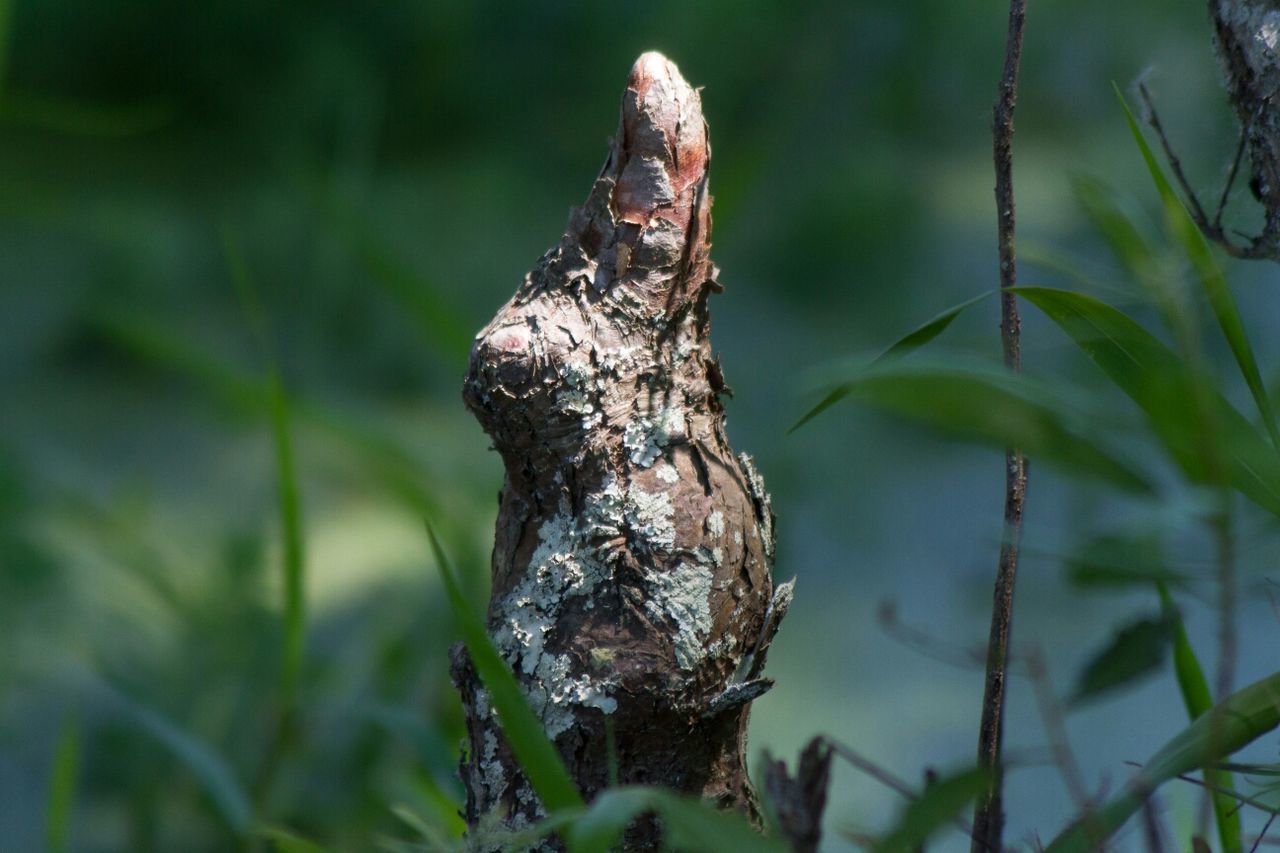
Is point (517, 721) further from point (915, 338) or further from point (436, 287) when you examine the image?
point (436, 287)

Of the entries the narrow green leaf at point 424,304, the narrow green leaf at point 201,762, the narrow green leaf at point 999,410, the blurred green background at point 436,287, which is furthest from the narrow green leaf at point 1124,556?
the blurred green background at point 436,287

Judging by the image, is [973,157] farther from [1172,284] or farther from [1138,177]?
[1172,284]

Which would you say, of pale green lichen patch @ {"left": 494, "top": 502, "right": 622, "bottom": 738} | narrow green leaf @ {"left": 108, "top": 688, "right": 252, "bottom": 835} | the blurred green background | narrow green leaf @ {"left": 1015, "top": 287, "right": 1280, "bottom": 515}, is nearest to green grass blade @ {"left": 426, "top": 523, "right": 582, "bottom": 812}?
pale green lichen patch @ {"left": 494, "top": 502, "right": 622, "bottom": 738}

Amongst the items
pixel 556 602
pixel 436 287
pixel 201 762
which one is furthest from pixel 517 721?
pixel 436 287

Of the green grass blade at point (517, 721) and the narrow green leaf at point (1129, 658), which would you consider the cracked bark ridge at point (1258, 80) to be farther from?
the green grass blade at point (517, 721)

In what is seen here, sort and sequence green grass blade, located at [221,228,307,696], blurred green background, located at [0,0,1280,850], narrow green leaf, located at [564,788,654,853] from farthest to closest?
blurred green background, located at [0,0,1280,850] < green grass blade, located at [221,228,307,696] < narrow green leaf, located at [564,788,654,853]

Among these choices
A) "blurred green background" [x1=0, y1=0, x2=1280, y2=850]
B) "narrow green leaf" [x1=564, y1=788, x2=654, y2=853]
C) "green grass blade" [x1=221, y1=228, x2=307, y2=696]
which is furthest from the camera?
"blurred green background" [x1=0, y1=0, x2=1280, y2=850]

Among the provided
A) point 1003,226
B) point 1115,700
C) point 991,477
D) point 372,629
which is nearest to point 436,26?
point 372,629

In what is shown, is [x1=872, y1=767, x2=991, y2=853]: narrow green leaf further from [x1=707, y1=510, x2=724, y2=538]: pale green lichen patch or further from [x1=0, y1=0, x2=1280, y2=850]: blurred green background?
[x1=0, y1=0, x2=1280, y2=850]: blurred green background
